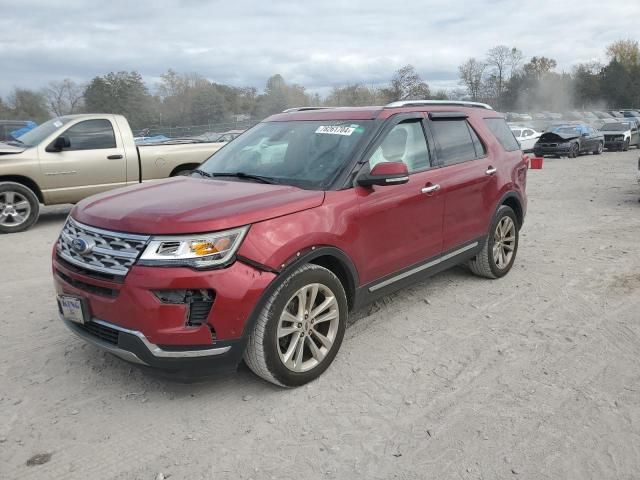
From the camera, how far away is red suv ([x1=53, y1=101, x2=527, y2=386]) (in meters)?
2.94

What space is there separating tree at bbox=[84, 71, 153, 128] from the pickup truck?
27.8 meters

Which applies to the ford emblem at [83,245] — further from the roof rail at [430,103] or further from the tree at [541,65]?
the tree at [541,65]

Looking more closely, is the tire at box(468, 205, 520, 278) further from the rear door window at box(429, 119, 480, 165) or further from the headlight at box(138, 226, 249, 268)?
the headlight at box(138, 226, 249, 268)

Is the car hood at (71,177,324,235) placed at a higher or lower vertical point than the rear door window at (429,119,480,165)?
lower

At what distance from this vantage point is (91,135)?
903cm

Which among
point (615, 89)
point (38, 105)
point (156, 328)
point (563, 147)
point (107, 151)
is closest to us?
point (156, 328)

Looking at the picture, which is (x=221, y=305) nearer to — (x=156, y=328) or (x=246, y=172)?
(x=156, y=328)

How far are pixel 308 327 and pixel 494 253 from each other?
284 centimetres

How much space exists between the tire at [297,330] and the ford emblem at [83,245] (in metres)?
1.10

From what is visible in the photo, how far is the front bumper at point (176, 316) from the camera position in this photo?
2.89m

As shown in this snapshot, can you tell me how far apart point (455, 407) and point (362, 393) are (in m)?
0.58

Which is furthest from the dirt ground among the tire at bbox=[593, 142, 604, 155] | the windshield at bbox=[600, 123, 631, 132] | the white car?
the windshield at bbox=[600, 123, 631, 132]

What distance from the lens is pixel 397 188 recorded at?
400 cm

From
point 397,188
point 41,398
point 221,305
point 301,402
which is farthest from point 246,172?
point 41,398
